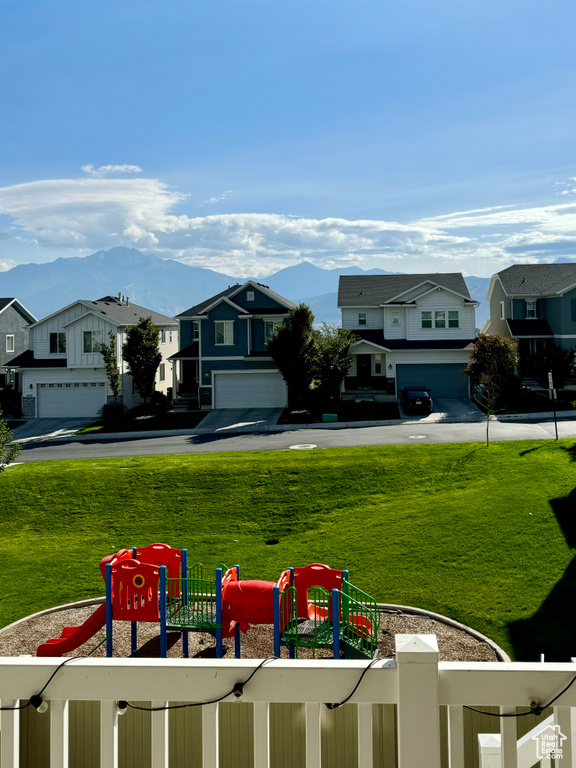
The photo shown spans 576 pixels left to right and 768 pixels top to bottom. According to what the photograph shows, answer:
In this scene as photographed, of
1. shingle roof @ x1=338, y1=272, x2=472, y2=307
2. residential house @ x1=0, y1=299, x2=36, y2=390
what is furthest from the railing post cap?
residential house @ x1=0, y1=299, x2=36, y2=390

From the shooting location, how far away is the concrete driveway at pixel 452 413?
37.4 metres

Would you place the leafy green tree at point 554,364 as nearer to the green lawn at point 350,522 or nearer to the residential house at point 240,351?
the residential house at point 240,351

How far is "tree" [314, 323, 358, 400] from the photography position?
4216cm

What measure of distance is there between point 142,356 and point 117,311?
A: 24.4 ft

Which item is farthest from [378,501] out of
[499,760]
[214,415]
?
[214,415]

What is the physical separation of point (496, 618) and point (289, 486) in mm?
10736

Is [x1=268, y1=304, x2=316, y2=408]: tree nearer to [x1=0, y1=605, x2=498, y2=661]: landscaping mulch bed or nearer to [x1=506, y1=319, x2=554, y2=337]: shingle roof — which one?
[x1=506, y1=319, x2=554, y2=337]: shingle roof

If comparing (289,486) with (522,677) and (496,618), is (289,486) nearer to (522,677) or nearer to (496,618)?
(496,618)

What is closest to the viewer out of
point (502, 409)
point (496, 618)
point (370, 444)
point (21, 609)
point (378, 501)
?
point (496, 618)

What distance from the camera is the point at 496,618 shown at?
1246cm

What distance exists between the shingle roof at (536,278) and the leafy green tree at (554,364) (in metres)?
6.35

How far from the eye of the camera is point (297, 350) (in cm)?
4197

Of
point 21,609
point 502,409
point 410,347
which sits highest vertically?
point 410,347

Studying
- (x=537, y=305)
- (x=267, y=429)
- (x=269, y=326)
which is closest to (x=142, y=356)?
(x=269, y=326)
